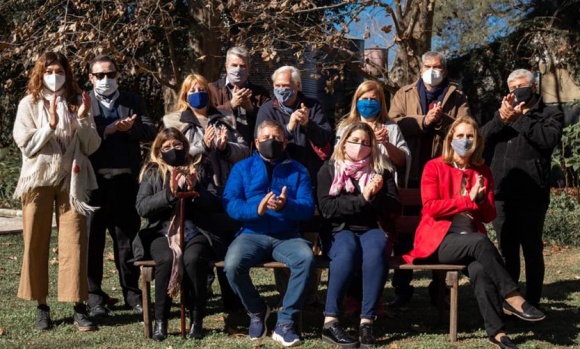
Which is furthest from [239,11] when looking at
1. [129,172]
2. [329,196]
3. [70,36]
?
[329,196]

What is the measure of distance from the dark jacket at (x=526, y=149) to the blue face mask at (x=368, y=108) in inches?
33.0

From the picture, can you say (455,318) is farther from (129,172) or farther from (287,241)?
(129,172)

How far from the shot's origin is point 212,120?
689cm

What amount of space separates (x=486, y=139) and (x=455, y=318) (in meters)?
1.50

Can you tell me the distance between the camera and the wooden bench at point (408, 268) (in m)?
6.22

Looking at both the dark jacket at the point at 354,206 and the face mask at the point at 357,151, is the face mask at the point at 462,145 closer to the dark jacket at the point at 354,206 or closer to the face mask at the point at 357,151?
the dark jacket at the point at 354,206

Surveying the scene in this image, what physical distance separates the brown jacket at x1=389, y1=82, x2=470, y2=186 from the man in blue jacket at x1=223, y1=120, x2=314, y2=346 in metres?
1.15

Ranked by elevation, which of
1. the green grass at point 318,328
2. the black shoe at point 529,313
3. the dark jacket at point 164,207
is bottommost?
the green grass at point 318,328

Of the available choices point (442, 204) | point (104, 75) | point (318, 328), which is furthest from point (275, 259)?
point (104, 75)

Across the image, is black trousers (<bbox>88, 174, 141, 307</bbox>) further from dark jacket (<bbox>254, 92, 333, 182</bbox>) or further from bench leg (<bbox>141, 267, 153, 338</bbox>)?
dark jacket (<bbox>254, 92, 333, 182</bbox>)

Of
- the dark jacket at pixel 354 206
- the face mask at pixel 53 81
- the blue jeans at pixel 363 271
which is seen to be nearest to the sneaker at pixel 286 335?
the blue jeans at pixel 363 271

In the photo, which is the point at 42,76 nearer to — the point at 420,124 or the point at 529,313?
the point at 420,124

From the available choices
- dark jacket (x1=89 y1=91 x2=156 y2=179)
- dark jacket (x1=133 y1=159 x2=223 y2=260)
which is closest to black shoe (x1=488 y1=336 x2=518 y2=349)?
dark jacket (x1=133 y1=159 x2=223 y2=260)

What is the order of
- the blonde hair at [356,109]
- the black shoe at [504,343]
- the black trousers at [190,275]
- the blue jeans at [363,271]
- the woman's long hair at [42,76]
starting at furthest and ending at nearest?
the blonde hair at [356,109] → the woman's long hair at [42,76] → the black trousers at [190,275] → the blue jeans at [363,271] → the black shoe at [504,343]
